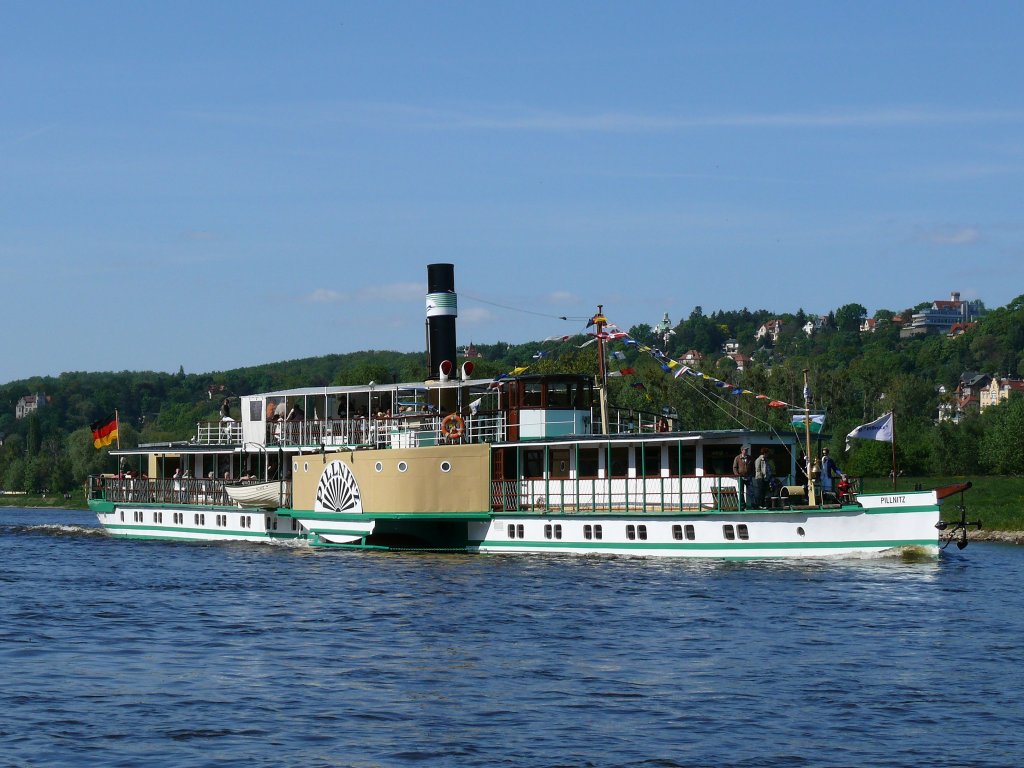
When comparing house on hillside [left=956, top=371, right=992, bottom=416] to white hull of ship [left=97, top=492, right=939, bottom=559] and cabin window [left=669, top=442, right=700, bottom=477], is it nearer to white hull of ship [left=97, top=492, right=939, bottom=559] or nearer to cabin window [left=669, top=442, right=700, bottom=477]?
white hull of ship [left=97, top=492, right=939, bottom=559]

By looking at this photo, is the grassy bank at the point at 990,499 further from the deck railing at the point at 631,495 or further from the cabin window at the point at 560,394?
the deck railing at the point at 631,495

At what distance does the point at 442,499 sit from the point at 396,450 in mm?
2303

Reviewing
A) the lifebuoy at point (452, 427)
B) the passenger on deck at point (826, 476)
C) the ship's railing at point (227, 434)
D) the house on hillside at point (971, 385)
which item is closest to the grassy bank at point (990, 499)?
the passenger on deck at point (826, 476)

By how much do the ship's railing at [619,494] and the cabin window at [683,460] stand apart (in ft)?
1.59

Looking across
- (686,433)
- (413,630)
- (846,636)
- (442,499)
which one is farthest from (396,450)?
(846,636)

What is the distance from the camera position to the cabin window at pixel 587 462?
135 ft

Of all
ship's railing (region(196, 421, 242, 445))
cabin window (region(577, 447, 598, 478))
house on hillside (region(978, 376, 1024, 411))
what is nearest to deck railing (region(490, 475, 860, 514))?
cabin window (region(577, 447, 598, 478))

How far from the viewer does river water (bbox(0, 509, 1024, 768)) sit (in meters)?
18.3

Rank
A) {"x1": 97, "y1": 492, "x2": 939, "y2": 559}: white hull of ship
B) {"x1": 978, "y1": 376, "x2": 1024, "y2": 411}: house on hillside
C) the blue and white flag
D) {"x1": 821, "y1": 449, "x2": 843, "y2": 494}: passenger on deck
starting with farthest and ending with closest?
{"x1": 978, "y1": 376, "x2": 1024, "y2": 411}: house on hillside, the blue and white flag, {"x1": 821, "y1": 449, "x2": 843, "y2": 494}: passenger on deck, {"x1": 97, "y1": 492, "x2": 939, "y2": 559}: white hull of ship

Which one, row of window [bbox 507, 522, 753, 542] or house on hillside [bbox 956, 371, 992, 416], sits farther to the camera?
house on hillside [bbox 956, 371, 992, 416]

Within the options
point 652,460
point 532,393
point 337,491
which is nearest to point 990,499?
point 652,460

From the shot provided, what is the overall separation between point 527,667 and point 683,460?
16.9 meters

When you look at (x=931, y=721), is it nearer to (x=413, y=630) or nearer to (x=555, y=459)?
(x=413, y=630)

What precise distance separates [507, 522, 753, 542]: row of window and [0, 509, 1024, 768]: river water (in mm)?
907
